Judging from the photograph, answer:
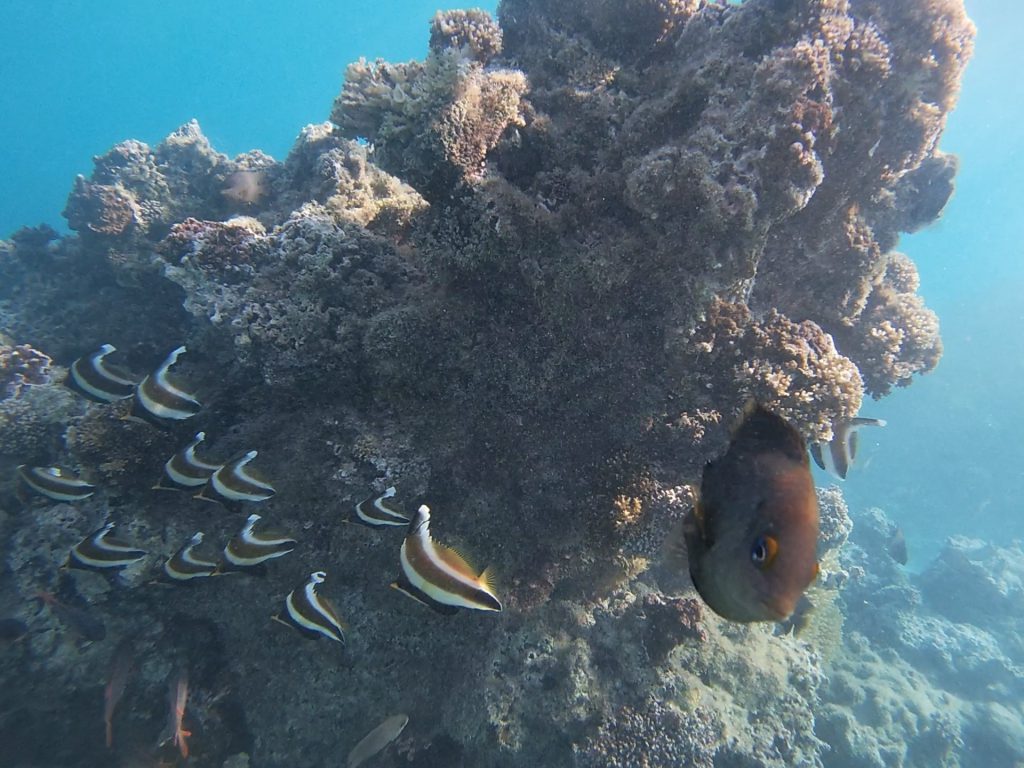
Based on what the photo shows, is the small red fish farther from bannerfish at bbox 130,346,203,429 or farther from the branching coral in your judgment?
the branching coral

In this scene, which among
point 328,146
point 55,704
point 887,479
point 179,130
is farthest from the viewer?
point 887,479

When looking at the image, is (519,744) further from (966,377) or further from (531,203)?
(966,377)

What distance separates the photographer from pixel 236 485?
4.15 m

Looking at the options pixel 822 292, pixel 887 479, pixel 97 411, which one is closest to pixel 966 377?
pixel 887 479

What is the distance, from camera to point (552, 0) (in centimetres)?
598

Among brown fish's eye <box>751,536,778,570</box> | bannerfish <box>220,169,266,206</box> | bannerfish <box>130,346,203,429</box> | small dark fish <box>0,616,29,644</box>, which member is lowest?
small dark fish <box>0,616,29,644</box>

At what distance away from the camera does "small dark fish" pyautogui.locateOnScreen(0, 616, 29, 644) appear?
5.11m

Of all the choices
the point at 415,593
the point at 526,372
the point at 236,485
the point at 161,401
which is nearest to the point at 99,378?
the point at 161,401

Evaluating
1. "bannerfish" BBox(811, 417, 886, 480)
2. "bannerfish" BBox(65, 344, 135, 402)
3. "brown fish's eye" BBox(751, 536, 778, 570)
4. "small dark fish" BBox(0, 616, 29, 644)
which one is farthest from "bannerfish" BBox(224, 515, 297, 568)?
"bannerfish" BBox(811, 417, 886, 480)

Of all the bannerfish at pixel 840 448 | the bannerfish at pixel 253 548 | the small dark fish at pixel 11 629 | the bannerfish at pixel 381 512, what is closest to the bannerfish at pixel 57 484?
the small dark fish at pixel 11 629

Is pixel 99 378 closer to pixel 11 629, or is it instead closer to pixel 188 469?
pixel 188 469

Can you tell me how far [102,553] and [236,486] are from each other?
163 cm

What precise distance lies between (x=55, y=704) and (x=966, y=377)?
57359mm

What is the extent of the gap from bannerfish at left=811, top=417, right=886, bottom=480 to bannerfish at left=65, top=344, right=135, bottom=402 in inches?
256
